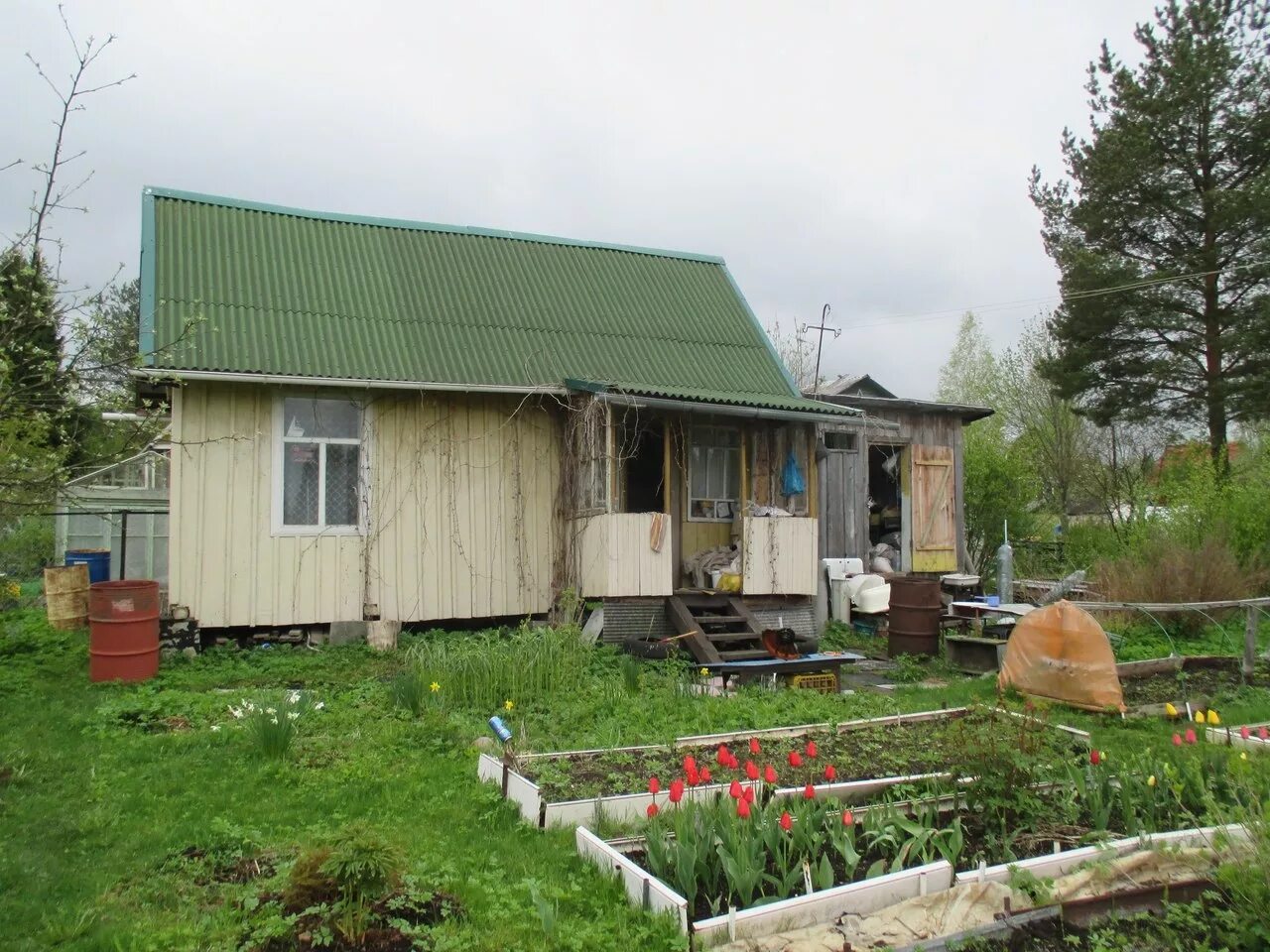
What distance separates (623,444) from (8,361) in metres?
8.04

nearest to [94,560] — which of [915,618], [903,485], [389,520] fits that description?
[389,520]

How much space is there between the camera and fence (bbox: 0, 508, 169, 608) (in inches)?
683

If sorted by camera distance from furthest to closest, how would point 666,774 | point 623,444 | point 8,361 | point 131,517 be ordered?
point 131,517 → point 623,444 → point 666,774 → point 8,361

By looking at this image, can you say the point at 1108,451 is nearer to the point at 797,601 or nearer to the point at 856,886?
the point at 797,601

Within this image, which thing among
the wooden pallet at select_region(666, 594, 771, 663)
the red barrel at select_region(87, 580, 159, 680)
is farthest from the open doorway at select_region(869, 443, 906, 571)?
the red barrel at select_region(87, 580, 159, 680)

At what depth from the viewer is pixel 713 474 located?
13.2m

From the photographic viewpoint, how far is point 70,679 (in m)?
9.38

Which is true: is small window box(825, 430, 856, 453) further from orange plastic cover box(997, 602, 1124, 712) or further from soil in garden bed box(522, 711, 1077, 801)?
soil in garden bed box(522, 711, 1077, 801)

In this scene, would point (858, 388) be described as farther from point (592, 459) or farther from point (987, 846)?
point (987, 846)

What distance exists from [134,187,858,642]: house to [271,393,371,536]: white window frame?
0.9 inches

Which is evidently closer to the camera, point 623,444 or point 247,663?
point 247,663

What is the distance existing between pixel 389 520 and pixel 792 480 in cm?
523

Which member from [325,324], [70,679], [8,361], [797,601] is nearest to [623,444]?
[797,601]

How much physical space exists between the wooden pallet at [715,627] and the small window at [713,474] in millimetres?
1501
